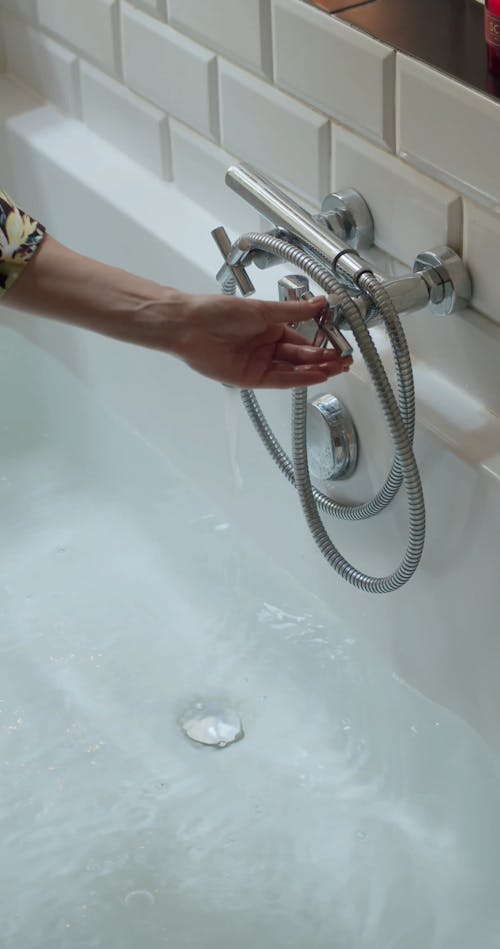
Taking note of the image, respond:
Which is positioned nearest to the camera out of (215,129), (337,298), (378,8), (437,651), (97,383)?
(337,298)

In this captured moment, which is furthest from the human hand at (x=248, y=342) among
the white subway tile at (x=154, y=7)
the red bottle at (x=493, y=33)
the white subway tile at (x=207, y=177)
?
the white subway tile at (x=154, y=7)

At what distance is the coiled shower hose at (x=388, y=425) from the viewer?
106cm

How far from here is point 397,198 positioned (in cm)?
118

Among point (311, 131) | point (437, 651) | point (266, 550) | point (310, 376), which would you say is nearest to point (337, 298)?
point (310, 376)

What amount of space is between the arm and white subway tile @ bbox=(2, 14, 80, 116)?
0.54 meters

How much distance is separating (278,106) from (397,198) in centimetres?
19

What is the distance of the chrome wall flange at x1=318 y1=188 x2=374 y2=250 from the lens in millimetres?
1223

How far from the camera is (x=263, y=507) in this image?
1463mm

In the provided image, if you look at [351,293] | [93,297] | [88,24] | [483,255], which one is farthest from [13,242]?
[88,24]

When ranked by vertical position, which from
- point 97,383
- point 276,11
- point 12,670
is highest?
point 276,11

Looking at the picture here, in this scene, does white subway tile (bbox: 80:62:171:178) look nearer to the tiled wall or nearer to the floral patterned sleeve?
the tiled wall

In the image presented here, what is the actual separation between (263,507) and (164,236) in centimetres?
31

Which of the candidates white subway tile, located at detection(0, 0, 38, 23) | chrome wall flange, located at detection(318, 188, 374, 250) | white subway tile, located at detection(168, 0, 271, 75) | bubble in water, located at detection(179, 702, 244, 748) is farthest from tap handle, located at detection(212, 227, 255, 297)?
white subway tile, located at detection(0, 0, 38, 23)

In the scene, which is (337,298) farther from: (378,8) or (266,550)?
(266,550)
